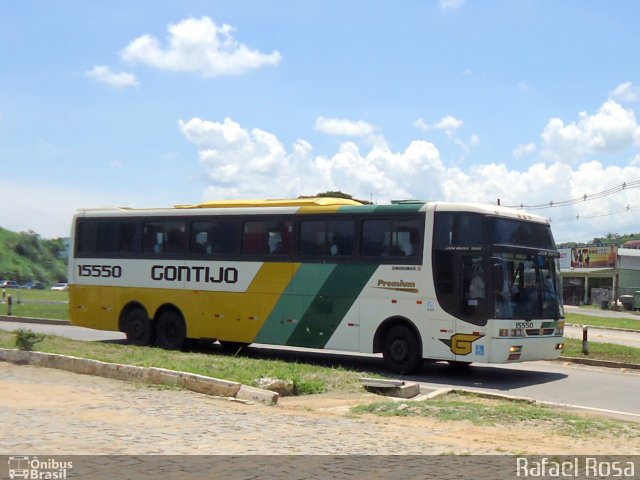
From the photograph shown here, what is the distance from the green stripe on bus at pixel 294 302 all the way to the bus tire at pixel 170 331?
268 centimetres

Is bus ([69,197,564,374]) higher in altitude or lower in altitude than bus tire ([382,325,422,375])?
higher

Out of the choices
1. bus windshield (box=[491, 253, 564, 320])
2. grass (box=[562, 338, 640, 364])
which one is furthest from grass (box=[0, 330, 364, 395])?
grass (box=[562, 338, 640, 364])

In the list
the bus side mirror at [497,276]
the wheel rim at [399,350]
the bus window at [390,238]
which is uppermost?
the bus window at [390,238]

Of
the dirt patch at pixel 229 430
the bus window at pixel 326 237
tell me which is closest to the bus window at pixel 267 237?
the bus window at pixel 326 237

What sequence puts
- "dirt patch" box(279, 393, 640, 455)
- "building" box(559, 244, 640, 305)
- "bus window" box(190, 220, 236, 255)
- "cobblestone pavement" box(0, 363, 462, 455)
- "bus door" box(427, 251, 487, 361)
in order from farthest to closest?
1. "building" box(559, 244, 640, 305)
2. "bus window" box(190, 220, 236, 255)
3. "bus door" box(427, 251, 487, 361)
4. "dirt patch" box(279, 393, 640, 455)
5. "cobblestone pavement" box(0, 363, 462, 455)

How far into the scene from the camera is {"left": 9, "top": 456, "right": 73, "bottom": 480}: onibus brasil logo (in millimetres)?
6493

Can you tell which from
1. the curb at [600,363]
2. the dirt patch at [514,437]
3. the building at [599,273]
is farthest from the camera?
the building at [599,273]

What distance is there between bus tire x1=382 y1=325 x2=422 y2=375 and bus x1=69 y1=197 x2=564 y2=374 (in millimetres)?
25

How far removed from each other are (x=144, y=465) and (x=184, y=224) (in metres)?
13.6

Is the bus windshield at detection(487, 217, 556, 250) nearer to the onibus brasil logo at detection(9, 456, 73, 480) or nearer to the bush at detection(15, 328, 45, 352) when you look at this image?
the bush at detection(15, 328, 45, 352)

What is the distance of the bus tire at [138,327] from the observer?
68.0ft

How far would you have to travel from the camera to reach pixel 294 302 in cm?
1816

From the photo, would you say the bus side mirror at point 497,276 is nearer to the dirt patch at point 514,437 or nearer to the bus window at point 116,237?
the dirt patch at point 514,437

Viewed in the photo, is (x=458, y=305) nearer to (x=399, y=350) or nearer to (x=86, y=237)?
(x=399, y=350)
